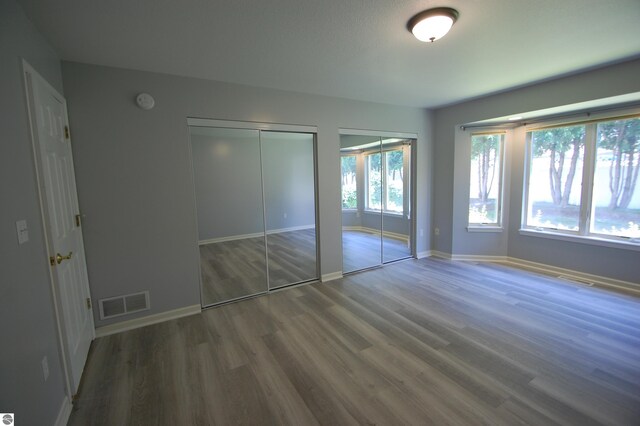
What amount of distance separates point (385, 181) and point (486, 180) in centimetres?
172

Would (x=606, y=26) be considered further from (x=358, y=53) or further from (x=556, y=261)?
(x=556, y=261)

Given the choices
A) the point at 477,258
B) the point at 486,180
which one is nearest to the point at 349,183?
the point at 486,180

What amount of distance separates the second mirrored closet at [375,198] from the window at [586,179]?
1922mm

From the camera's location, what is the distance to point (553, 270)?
4.13 metres

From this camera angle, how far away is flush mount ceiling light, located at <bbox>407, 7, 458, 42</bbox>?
1.91m

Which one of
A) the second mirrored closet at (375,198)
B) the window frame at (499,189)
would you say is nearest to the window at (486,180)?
the window frame at (499,189)

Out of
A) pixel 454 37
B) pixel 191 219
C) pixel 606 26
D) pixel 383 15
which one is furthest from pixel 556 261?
pixel 191 219

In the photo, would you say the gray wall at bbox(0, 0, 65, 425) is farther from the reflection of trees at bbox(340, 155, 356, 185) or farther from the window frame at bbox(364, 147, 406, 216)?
the window frame at bbox(364, 147, 406, 216)

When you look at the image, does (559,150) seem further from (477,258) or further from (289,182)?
(289,182)

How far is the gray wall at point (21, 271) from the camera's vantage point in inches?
50.0

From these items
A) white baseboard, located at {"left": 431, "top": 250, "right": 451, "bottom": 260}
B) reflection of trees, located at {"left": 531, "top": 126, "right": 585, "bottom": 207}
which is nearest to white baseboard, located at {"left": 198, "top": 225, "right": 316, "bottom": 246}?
white baseboard, located at {"left": 431, "top": 250, "right": 451, "bottom": 260}

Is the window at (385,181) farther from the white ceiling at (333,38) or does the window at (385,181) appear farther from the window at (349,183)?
the white ceiling at (333,38)

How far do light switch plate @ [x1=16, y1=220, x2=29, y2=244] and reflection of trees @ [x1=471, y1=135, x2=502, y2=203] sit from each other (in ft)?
17.9

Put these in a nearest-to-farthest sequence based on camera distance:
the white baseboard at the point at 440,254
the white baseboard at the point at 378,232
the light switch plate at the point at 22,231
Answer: the light switch plate at the point at 22,231, the white baseboard at the point at 378,232, the white baseboard at the point at 440,254
